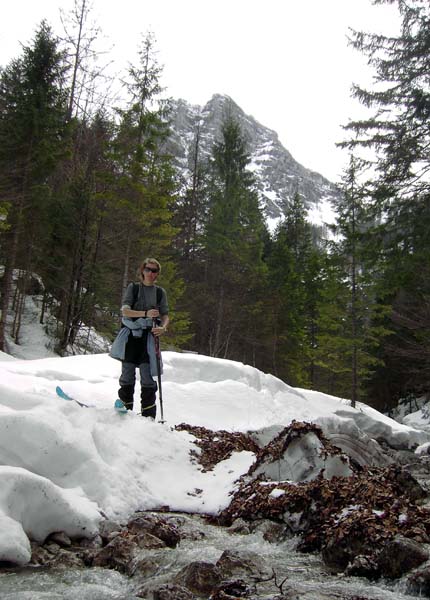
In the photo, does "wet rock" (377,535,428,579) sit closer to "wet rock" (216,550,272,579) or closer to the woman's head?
"wet rock" (216,550,272,579)

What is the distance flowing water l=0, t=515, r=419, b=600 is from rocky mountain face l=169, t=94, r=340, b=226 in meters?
113

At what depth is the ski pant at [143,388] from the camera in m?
6.96

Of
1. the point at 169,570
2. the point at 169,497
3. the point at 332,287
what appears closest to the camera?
the point at 169,570

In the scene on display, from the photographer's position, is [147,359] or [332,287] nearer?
[147,359]

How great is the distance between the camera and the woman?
6.95 meters

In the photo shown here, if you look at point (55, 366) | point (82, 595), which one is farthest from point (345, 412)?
point (82, 595)

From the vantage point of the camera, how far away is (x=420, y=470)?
376 inches

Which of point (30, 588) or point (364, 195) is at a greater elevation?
point (364, 195)

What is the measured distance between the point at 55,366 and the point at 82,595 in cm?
760

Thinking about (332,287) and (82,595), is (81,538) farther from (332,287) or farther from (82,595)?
(332,287)

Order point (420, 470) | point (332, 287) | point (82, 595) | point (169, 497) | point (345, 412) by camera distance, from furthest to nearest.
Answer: point (332, 287) → point (345, 412) → point (420, 470) → point (169, 497) → point (82, 595)

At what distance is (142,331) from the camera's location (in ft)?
23.0

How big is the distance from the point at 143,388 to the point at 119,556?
3586 mm

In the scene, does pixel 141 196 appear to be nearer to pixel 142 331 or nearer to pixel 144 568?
pixel 142 331
